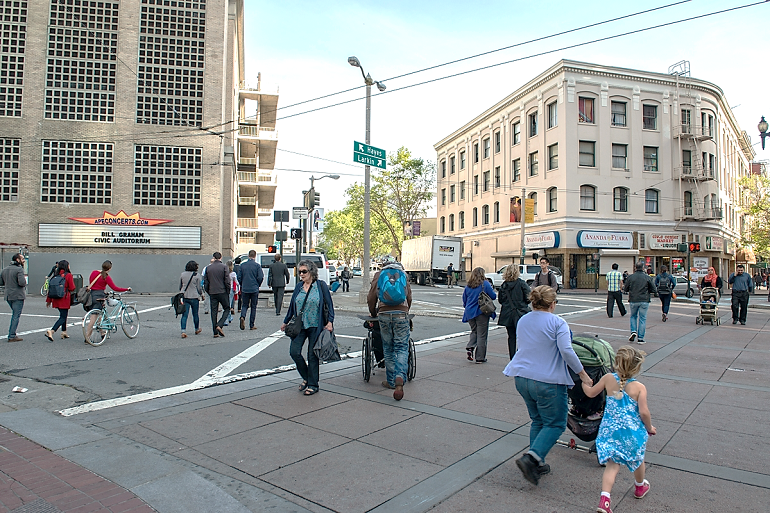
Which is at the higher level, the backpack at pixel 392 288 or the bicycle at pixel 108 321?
the backpack at pixel 392 288

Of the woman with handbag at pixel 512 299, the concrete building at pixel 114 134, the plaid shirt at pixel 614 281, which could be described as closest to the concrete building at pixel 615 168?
the plaid shirt at pixel 614 281

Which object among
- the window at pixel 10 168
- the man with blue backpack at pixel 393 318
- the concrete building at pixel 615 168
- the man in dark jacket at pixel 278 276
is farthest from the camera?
the concrete building at pixel 615 168

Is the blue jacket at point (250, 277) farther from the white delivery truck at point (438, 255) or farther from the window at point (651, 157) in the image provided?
the window at point (651, 157)

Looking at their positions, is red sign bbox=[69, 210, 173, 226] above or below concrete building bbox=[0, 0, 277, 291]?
below

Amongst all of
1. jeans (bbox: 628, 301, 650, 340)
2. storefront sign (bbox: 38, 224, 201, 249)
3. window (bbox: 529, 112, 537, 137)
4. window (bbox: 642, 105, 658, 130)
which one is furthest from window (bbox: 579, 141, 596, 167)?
jeans (bbox: 628, 301, 650, 340)

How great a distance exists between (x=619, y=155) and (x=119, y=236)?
30411mm

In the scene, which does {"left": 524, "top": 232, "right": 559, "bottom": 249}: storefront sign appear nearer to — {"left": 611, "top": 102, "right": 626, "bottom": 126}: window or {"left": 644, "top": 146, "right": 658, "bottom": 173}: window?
{"left": 644, "top": 146, "right": 658, "bottom": 173}: window

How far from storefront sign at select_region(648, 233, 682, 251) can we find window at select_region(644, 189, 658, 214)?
167cm

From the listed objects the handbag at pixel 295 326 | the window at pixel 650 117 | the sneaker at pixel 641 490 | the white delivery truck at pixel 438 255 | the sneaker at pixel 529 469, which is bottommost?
the sneaker at pixel 641 490

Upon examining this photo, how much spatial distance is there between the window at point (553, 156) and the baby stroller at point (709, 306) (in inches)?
834

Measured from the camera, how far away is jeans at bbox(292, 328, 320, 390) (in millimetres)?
6355

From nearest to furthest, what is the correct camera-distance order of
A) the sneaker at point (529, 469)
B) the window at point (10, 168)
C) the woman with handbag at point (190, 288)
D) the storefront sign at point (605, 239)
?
1. the sneaker at point (529, 469)
2. the woman with handbag at point (190, 288)
3. the window at point (10, 168)
4. the storefront sign at point (605, 239)

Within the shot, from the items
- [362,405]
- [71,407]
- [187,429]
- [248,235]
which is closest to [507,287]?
[362,405]

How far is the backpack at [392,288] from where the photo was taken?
6.38 metres
